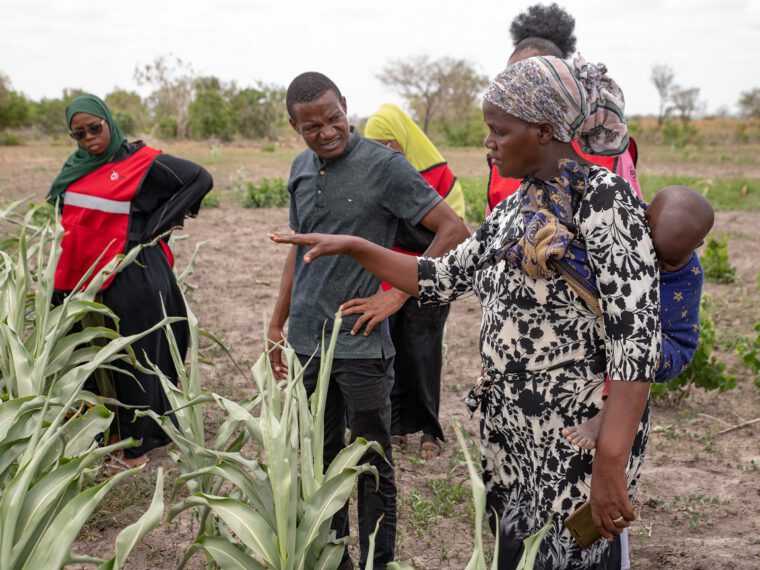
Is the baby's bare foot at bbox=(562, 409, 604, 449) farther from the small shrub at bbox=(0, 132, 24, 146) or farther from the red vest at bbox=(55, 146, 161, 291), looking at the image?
the small shrub at bbox=(0, 132, 24, 146)

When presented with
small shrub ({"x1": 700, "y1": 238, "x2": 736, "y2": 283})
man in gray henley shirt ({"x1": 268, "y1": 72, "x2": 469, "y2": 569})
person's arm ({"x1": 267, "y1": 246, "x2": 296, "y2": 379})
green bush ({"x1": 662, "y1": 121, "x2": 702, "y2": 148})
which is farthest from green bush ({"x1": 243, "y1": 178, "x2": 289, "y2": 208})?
green bush ({"x1": 662, "y1": 121, "x2": 702, "y2": 148})

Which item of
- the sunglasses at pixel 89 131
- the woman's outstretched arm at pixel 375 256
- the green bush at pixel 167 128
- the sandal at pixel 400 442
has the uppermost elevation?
the green bush at pixel 167 128

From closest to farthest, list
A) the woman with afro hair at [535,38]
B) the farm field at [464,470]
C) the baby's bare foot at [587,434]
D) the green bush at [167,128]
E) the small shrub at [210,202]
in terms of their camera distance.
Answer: the baby's bare foot at [587,434], the woman with afro hair at [535,38], the farm field at [464,470], the small shrub at [210,202], the green bush at [167,128]

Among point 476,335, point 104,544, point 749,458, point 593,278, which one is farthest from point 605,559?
point 476,335

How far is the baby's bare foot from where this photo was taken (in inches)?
63.2

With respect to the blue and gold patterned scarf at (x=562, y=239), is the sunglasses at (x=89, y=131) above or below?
above


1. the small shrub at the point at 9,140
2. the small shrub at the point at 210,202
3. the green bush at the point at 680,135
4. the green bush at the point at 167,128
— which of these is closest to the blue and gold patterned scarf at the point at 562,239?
the small shrub at the point at 210,202

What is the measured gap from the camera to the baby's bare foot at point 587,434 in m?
1.61

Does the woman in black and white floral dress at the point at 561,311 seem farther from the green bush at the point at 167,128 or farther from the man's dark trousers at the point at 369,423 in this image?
the green bush at the point at 167,128

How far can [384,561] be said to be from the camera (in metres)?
2.37

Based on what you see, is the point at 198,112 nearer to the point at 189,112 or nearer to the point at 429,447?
the point at 189,112

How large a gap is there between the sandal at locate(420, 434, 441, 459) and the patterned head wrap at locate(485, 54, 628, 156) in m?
2.21

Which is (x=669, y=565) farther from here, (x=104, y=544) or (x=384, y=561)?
(x=104, y=544)

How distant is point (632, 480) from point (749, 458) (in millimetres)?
2212
